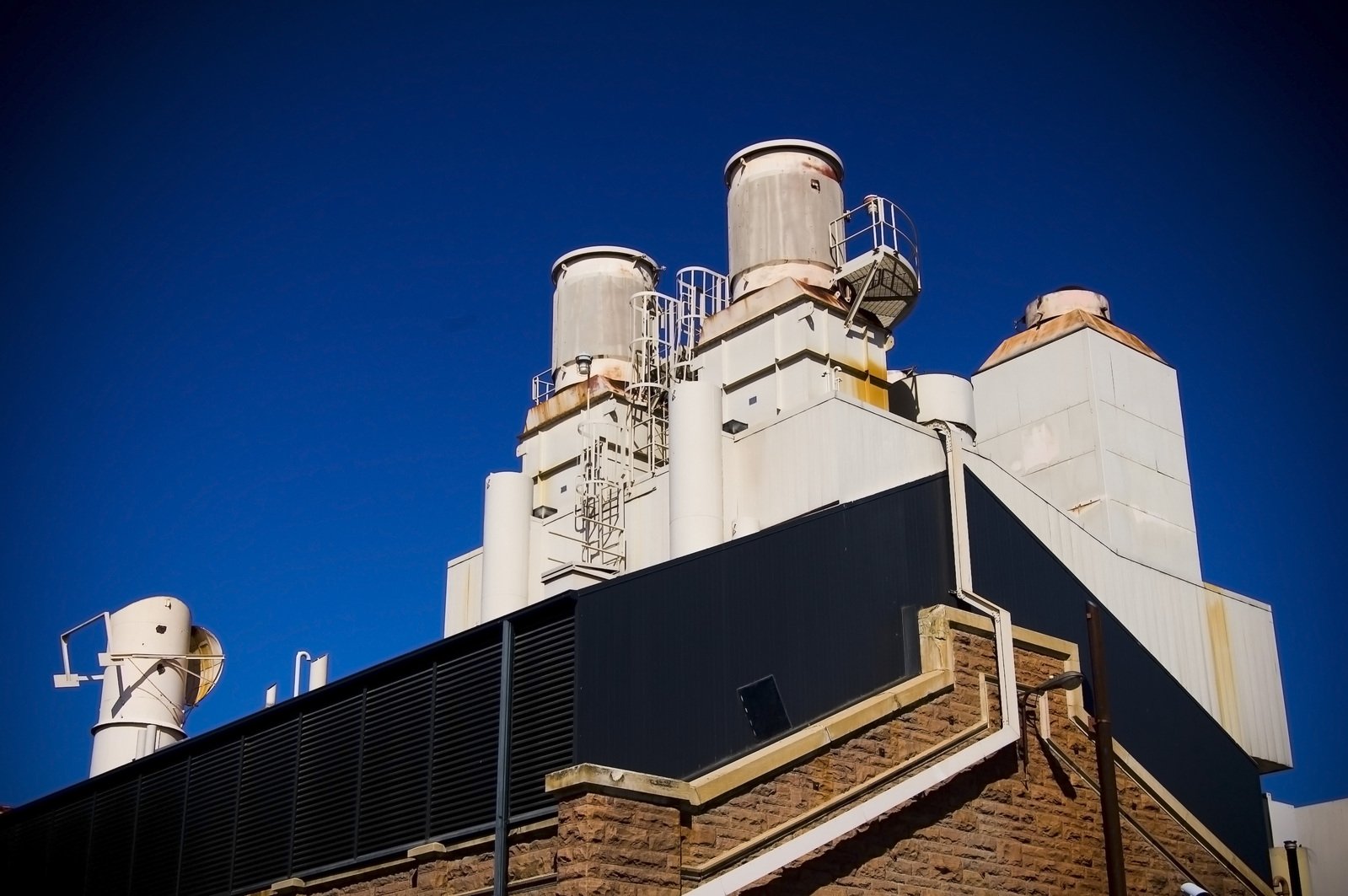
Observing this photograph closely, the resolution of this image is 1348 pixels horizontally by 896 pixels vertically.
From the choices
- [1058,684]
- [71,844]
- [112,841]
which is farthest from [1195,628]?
[71,844]

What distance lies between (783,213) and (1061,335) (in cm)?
702

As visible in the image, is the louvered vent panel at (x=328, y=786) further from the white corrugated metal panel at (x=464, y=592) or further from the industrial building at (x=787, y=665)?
the white corrugated metal panel at (x=464, y=592)

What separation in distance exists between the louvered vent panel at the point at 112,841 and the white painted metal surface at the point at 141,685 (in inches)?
219

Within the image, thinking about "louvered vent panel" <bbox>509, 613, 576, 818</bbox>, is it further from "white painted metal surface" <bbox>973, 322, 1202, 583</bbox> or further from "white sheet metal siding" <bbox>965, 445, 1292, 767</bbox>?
"white painted metal surface" <bbox>973, 322, 1202, 583</bbox>

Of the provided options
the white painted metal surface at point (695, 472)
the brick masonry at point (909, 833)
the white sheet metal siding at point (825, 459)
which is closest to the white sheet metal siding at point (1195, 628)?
the white sheet metal siding at point (825, 459)

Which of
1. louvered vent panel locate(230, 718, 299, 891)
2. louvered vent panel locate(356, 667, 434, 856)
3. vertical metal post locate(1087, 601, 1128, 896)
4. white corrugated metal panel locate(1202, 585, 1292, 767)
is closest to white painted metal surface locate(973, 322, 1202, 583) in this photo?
white corrugated metal panel locate(1202, 585, 1292, 767)

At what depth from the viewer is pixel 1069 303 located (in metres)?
34.6

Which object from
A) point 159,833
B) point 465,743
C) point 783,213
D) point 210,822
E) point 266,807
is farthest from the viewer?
point 783,213

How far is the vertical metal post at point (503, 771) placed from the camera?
16234mm

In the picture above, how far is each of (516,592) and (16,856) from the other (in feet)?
33.6

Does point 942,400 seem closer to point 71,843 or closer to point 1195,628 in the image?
point 1195,628

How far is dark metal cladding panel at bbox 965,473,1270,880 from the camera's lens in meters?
21.8

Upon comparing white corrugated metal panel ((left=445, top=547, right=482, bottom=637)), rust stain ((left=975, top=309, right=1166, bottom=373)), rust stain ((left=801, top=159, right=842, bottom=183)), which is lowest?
white corrugated metal panel ((left=445, top=547, right=482, bottom=637))

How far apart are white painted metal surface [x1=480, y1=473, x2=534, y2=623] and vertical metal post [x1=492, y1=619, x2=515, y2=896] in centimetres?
1201
